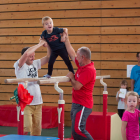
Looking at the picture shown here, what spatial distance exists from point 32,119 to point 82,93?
914 mm

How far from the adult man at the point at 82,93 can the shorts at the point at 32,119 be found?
0.64 m

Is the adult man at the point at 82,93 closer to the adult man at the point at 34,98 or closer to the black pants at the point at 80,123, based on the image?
the black pants at the point at 80,123

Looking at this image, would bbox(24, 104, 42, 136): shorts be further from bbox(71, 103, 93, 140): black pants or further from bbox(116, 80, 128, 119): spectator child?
bbox(116, 80, 128, 119): spectator child

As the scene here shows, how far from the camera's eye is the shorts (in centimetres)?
313

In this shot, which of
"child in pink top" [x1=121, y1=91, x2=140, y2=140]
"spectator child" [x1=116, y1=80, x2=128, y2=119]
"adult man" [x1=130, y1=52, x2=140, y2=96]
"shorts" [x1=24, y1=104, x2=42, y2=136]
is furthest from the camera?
"spectator child" [x1=116, y1=80, x2=128, y2=119]

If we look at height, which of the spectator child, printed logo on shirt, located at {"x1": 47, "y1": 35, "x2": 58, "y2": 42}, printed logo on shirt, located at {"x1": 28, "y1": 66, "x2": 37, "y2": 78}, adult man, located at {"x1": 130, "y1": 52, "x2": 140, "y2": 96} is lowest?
the spectator child

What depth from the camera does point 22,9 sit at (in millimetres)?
6531

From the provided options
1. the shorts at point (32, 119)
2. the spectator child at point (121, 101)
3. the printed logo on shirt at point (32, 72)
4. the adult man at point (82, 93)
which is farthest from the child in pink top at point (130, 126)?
the spectator child at point (121, 101)

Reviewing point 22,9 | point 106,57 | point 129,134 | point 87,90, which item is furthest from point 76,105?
point 22,9

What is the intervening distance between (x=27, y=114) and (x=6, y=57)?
3794 mm

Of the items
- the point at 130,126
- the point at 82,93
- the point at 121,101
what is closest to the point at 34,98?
the point at 82,93

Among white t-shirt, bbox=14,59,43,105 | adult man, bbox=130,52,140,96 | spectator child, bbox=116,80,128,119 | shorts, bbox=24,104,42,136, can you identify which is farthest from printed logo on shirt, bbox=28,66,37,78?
spectator child, bbox=116,80,128,119

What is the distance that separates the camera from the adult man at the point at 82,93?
8.92 feet

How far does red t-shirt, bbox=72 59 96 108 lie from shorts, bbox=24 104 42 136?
26.0 inches
